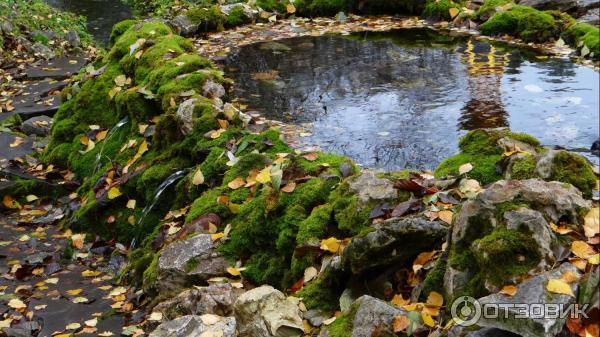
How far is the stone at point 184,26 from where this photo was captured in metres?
Answer: 11.4

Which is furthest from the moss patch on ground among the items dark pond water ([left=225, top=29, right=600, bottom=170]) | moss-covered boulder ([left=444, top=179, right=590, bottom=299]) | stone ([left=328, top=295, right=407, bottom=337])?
moss-covered boulder ([left=444, top=179, right=590, bottom=299])

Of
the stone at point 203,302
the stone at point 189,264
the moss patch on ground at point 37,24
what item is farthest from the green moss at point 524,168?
the moss patch on ground at point 37,24

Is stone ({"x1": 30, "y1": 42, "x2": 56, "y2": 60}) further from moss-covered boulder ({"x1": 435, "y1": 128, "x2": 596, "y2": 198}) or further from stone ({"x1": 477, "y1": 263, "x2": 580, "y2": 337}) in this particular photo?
stone ({"x1": 477, "y1": 263, "x2": 580, "y2": 337})

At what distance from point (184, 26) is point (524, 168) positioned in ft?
27.5

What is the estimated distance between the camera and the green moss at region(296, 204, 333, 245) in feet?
15.2

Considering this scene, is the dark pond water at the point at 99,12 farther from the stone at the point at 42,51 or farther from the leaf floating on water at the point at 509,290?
the leaf floating on water at the point at 509,290

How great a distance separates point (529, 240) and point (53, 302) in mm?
4087

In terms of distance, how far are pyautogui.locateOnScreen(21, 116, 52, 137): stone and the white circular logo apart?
778cm

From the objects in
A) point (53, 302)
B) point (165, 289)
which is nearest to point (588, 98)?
point (165, 289)

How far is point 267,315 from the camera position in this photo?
3965 millimetres

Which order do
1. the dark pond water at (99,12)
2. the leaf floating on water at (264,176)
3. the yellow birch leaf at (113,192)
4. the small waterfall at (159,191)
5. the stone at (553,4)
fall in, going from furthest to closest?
the dark pond water at (99,12) → the stone at (553,4) → the yellow birch leaf at (113,192) → the small waterfall at (159,191) → the leaf floating on water at (264,176)

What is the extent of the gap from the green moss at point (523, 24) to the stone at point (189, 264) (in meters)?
6.21

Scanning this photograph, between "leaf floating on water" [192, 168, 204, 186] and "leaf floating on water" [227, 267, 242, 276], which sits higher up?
"leaf floating on water" [192, 168, 204, 186]

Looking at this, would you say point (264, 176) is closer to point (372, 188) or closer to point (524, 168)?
point (372, 188)
